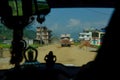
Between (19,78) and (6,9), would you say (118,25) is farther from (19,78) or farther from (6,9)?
(6,9)

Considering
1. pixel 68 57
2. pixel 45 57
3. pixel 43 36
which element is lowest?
pixel 68 57

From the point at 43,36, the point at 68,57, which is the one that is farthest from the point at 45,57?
the point at 43,36

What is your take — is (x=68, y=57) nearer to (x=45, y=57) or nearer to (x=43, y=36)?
(x=45, y=57)

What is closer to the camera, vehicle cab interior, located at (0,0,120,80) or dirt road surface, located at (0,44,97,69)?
vehicle cab interior, located at (0,0,120,80)

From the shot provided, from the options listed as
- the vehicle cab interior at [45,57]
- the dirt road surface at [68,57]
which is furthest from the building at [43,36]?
the vehicle cab interior at [45,57]

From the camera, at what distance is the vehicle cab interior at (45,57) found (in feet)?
1.59

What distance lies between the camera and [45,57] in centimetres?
449

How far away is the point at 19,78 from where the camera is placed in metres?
3.40

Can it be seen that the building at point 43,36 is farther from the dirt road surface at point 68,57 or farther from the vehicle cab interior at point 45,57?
the vehicle cab interior at point 45,57

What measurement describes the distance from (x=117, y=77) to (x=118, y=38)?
0.20ft

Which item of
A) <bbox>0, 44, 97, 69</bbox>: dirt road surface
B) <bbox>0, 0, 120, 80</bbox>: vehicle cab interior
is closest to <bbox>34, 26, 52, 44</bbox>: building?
<bbox>0, 44, 97, 69</bbox>: dirt road surface

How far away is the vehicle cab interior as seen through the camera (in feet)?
1.59

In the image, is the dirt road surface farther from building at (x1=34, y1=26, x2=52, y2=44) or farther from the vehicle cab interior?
building at (x1=34, y1=26, x2=52, y2=44)

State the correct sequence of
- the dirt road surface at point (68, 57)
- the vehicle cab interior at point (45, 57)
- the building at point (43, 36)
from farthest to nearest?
the building at point (43, 36) → the dirt road surface at point (68, 57) → the vehicle cab interior at point (45, 57)
